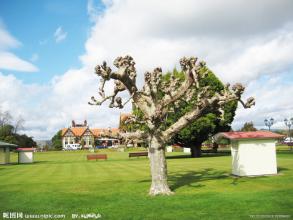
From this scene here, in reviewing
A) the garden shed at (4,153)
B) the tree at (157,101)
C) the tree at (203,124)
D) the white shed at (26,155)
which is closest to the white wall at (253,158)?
the tree at (157,101)

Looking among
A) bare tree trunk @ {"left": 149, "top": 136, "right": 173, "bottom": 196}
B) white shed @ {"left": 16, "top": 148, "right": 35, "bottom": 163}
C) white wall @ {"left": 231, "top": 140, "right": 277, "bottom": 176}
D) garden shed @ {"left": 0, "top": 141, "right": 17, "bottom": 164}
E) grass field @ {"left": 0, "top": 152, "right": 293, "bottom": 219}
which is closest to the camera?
grass field @ {"left": 0, "top": 152, "right": 293, "bottom": 219}

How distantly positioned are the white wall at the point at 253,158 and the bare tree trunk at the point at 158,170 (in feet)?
25.1

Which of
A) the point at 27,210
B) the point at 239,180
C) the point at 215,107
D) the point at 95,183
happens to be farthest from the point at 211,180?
the point at 27,210

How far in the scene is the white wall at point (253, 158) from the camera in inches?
899

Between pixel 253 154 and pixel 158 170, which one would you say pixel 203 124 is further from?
pixel 158 170

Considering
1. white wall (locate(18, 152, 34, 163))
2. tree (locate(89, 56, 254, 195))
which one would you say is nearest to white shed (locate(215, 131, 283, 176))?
tree (locate(89, 56, 254, 195))

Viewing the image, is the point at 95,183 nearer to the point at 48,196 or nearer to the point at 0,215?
the point at 48,196

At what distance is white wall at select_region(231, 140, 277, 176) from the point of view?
22828 millimetres

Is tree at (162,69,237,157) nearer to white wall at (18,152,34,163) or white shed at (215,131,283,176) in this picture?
white wall at (18,152,34,163)

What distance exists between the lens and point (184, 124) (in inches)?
701

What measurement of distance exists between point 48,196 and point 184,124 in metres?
7.57

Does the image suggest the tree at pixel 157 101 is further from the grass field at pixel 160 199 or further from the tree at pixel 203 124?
the tree at pixel 203 124

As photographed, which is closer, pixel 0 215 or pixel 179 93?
pixel 0 215

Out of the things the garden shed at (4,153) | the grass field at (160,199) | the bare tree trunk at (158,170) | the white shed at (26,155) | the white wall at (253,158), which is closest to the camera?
the grass field at (160,199)
